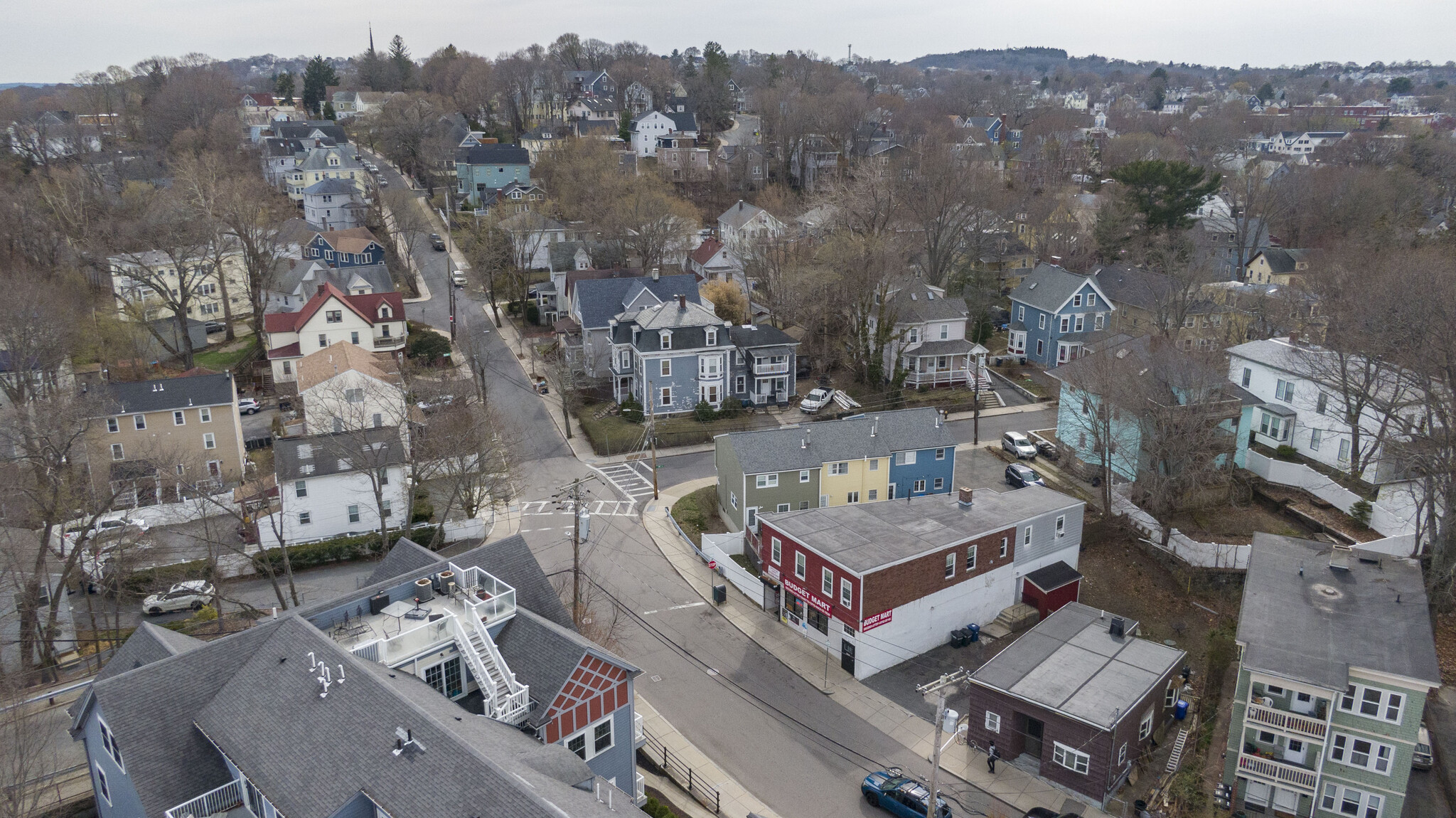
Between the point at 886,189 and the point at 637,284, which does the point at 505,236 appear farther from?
the point at 886,189

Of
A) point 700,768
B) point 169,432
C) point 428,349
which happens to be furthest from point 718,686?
point 428,349

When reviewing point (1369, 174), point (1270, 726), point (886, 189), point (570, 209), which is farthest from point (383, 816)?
→ point (1369, 174)

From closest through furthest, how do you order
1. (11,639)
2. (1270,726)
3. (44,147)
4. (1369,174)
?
(1270,726), (11,639), (1369,174), (44,147)

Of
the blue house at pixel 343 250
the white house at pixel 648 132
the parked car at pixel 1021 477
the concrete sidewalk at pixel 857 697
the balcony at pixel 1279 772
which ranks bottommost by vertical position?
the concrete sidewalk at pixel 857 697

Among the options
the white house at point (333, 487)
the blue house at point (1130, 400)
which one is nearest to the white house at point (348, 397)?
the white house at point (333, 487)

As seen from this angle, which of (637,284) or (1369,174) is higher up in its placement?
(1369,174)

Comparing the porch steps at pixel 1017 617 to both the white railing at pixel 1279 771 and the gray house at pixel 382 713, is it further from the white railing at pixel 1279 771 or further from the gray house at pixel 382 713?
the gray house at pixel 382 713

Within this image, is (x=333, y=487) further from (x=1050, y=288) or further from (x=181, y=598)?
(x=1050, y=288)
